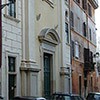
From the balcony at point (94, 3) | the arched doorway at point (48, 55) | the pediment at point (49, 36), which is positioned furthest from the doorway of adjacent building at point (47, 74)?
the balcony at point (94, 3)

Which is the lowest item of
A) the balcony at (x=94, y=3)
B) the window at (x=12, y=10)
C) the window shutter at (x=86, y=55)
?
the window shutter at (x=86, y=55)

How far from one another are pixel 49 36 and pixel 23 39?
5.52 m

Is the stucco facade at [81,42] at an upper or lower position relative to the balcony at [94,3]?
lower

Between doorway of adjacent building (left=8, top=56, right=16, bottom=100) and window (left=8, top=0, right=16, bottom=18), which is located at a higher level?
window (left=8, top=0, right=16, bottom=18)

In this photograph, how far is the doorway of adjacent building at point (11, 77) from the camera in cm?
2269

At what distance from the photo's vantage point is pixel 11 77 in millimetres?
22938

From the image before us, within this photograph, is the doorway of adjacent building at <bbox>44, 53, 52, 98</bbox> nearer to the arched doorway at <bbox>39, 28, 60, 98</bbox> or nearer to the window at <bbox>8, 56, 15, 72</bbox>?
the arched doorway at <bbox>39, 28, 60, 98</bbox>

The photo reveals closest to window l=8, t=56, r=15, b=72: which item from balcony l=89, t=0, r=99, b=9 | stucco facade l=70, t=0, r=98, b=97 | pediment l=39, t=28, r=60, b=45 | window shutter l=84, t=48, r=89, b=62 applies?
pediment l=39, t=28, r=60, b=45

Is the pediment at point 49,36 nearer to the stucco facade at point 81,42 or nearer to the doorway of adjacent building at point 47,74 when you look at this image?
the doorway of adjacent building at point 47,74

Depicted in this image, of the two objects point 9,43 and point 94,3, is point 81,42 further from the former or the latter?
point 9,43

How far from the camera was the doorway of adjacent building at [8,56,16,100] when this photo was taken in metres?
22.7

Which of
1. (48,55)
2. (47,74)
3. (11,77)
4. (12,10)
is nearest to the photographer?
(11,77)

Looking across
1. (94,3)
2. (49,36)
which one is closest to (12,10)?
(49,36)

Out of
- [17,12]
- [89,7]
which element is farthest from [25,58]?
[89,7]
